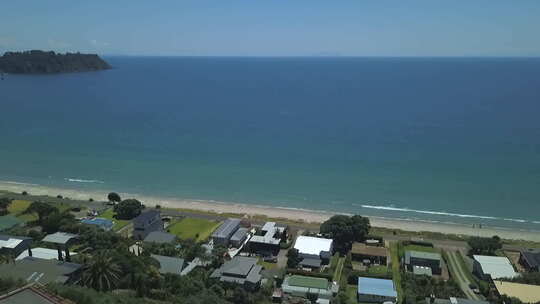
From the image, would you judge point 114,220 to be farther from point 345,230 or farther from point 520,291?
point 520,291

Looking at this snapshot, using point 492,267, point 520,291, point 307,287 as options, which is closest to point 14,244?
point 307,287

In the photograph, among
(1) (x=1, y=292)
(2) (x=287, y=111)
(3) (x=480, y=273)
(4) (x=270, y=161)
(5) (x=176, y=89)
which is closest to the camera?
(1) (x=1, y=292)

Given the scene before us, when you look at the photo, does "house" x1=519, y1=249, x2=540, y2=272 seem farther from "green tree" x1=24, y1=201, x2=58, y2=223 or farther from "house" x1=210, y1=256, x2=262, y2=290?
"green tree" x1=24, y1=201, x2=58, y2=223

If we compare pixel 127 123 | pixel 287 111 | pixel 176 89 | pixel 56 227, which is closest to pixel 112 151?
pixel 127 123

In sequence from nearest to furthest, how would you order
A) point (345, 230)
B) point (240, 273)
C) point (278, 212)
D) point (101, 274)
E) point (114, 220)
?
1. point (101, 274)
2. point (240, 273)
3. point (345, 230)
4. point (114, 220)
5. point (278, 212)

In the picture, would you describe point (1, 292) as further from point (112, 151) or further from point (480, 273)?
point (112, 151)

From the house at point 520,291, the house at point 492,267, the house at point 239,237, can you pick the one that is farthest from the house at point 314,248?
the house at point 520,291

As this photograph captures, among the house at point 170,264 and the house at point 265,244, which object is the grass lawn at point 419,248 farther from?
the house at point 170,264
